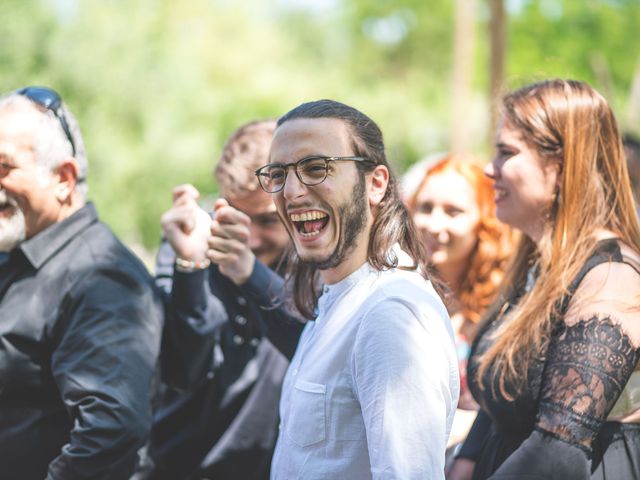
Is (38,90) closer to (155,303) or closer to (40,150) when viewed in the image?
(40,150)

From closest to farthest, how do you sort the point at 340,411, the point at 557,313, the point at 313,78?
the point at 340,411 < the point at 557,313 < the point at 313,78

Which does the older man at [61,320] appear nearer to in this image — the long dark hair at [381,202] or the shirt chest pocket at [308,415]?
the shirt chest pocket at [308,415]

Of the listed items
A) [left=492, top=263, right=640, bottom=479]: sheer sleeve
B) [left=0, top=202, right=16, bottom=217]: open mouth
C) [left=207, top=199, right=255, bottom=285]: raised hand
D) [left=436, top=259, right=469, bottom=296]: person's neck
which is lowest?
[left=436, top=259, right=469, bottom=296]: person's neck

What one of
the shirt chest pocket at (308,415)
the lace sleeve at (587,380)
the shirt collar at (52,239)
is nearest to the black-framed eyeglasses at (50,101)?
the shirt collar at (52,239)

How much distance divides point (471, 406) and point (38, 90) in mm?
2362

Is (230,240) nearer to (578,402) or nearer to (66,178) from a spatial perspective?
(66,178)

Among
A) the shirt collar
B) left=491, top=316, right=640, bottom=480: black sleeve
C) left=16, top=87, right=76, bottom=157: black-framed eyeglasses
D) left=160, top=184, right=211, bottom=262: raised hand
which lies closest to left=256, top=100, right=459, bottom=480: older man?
left=491, top=316, right=640, bottom=480: black sleeve

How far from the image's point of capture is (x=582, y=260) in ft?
8.58

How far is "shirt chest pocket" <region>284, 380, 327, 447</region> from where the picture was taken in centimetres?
207

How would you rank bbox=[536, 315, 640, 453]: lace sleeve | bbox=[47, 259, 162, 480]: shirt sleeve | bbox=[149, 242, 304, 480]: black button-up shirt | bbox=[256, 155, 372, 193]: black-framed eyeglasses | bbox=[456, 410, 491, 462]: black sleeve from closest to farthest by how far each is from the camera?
bbox=[256, 155, 372, 193]: black-framed eyeglasses < bbox=[536, 315, 640, 453]: lace sleeve < bbox=[47, 259, 162, 480]: shirt sleeve < bbox=[456, 410, 491, 462]: black sleeve < bbox=[149, 242, 304, 480]: black button-up shirt

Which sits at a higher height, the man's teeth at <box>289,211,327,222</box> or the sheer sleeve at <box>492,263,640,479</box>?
the man's teeth at <box>289,211,327,222</box>

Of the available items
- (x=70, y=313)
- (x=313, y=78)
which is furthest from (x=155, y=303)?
(x=313, y=78)

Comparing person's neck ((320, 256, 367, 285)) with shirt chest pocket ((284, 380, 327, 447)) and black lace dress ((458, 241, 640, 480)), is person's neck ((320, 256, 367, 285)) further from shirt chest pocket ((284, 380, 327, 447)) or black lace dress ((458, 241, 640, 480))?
black lace dress ((458, 241, 640, 480))

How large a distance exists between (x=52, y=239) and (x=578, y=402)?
1865 millimetres
